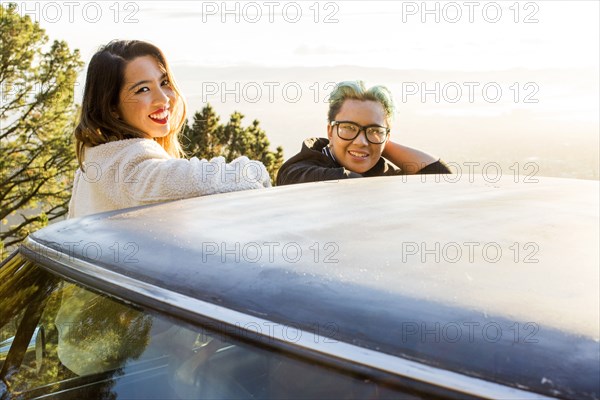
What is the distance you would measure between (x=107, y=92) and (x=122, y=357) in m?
1.73

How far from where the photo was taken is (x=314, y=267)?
129cm

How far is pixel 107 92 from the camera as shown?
2.95 m

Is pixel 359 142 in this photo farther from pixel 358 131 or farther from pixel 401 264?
pixel 401 264

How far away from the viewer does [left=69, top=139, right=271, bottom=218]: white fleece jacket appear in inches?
95.5

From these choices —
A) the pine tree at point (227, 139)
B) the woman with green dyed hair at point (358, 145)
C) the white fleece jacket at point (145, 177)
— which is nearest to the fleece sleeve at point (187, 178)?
the white fleece jacket at point (145, 177)

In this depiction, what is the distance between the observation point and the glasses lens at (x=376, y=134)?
3938 mm

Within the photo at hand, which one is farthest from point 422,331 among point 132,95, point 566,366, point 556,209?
point 132,95

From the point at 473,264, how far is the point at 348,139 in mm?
2704

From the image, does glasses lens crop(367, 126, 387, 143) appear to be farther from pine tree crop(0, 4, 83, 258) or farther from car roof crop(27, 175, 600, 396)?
pine tree crop(0, 4, 83, 258)

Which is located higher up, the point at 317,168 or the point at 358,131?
the point at 358,131

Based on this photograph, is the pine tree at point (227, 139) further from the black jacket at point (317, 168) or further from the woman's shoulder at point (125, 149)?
the woman's shoulder at point (125, 149)

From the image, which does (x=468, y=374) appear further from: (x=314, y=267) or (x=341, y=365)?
(x=314, y=267)

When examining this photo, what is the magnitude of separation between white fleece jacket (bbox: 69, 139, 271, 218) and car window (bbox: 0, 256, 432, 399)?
26.2 inches

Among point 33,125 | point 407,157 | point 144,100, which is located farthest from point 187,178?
point 33,125
